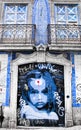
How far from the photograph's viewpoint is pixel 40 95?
11.6 metres

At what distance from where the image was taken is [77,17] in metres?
12.9

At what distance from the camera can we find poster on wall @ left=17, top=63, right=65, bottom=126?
11.3m

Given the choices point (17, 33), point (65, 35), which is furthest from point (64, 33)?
point (17, 33)

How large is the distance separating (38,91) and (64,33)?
2437mm

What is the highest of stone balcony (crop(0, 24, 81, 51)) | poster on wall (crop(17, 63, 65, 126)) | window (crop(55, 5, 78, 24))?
window (crop(55, 5, 78, 24))

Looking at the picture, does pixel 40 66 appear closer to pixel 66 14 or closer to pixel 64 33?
pixel 64 33

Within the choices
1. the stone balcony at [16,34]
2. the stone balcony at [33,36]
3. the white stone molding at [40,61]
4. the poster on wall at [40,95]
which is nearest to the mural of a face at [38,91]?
the poster on wall at [40,95]

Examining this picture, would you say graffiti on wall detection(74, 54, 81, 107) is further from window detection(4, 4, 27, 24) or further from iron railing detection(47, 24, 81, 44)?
window detection(4, 4, 27, 24)

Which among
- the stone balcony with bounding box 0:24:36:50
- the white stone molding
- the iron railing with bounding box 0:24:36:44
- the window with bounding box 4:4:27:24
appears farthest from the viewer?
the window with bounding box 4:4:27:24

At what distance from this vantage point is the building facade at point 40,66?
11.4 metres

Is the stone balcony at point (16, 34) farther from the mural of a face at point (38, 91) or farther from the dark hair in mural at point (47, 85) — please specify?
the mural of a face at point (38, 91)

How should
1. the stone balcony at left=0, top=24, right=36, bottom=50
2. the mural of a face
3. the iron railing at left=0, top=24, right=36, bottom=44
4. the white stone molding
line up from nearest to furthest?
the white stone molding < the mural of a face < the stone balcony at left=0, top=24, right=36, bottom=50 < the iron railing at left=0, top=24, right=36, bottom=44

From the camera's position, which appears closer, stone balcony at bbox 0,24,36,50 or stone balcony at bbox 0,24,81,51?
stone balcony at bbox 0,24,81,51

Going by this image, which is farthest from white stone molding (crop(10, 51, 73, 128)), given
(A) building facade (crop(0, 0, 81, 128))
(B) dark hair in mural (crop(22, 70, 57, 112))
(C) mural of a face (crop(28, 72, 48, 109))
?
(C) mural of a face (crop(28, 72, 48, 109))
